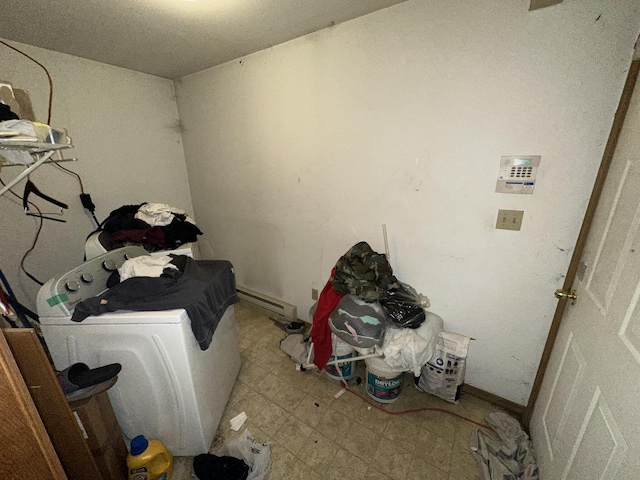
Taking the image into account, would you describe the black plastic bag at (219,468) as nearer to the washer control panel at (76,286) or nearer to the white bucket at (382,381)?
the white bucket at (382,381)

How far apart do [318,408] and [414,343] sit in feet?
2.53

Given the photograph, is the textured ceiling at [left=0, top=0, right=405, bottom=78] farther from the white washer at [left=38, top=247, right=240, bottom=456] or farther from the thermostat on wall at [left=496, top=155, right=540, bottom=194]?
the white washer at [left=38, top=247, right=240, bottom=456]

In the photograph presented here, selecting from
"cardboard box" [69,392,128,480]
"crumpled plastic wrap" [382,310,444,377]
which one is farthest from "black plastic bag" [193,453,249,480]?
"crumpled plastic wrap" [382,310,444,377]

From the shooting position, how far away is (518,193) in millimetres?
1277

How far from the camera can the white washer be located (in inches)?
42.6

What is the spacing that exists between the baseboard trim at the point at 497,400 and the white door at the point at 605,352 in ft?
1.23

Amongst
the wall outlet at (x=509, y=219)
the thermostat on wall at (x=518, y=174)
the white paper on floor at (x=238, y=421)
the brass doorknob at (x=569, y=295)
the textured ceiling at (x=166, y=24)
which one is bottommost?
the white paper on floor at (x=238, y=421)

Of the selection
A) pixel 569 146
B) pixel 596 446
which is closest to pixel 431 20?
pixel 569 146

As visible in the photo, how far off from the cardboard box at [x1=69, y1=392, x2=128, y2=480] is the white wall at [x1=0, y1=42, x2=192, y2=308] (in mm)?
1374

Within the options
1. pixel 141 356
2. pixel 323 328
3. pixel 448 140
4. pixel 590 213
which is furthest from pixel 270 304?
pixel 590 213

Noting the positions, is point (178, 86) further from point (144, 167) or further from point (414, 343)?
point (414, 343)

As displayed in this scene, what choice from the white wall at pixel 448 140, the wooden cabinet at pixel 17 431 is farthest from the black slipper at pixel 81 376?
the white wall at pixel 448 140

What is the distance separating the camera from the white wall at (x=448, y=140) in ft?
3.63

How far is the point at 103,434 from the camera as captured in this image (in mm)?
1078
